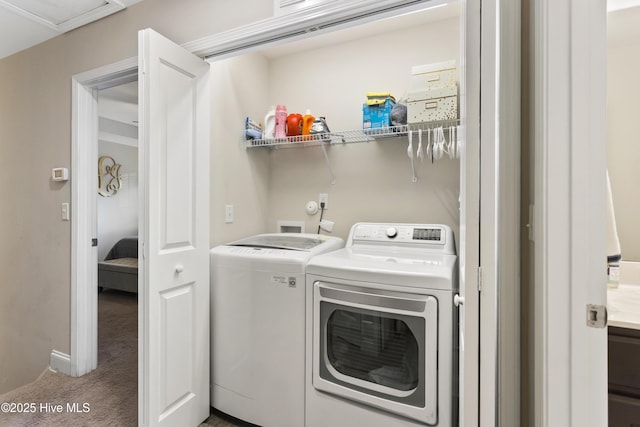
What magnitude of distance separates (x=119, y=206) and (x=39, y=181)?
2.00m

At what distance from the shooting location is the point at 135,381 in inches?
82.0

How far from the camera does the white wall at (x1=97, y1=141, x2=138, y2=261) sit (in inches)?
156

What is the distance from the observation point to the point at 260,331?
161cm

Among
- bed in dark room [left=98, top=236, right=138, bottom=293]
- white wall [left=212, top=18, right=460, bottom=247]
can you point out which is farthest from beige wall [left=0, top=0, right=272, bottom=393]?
bed in dark room [left=98, top=236, right=138, bottom=293]

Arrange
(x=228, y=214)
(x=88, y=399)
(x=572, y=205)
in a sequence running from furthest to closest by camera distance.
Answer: (x=228, y=214) → (x=88, y=399) → (x=572, y=205)

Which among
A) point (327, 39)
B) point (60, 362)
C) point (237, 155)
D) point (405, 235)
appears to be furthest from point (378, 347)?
point (60, 362)

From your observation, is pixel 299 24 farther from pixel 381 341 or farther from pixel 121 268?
pixel 121 268

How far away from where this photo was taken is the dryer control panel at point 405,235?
5.97 ft

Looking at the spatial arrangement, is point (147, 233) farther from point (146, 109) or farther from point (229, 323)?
point (229, 323)

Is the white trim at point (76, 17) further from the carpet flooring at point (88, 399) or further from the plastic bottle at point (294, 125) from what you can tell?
the carpet flooring at point (88, 399)

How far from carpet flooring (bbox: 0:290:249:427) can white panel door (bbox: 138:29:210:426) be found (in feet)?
1.28

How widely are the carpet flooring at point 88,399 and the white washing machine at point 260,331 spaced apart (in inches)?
9.5

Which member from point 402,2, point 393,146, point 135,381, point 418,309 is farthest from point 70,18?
A: point 418,309

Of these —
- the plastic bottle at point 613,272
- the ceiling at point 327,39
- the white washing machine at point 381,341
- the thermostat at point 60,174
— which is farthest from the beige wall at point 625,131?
the thermostat at point 60,174
